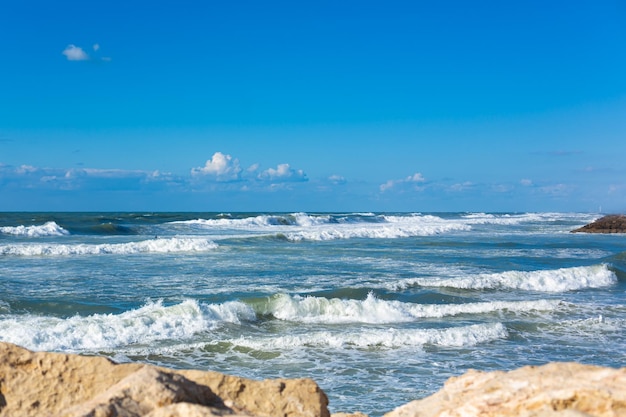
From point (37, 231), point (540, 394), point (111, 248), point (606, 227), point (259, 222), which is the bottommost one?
point (111, 248)

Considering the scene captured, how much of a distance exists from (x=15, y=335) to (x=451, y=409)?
28.8ft

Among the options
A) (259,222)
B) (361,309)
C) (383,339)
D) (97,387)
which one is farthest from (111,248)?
(259,222)

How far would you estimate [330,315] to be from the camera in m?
12.4

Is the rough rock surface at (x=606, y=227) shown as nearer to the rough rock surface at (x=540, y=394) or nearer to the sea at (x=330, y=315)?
the sea at (x=330, y=315)

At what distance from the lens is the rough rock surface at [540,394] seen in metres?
2.72

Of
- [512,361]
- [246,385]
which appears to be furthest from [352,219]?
[246,385]

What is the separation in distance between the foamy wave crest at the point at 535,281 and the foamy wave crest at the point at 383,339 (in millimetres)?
5496

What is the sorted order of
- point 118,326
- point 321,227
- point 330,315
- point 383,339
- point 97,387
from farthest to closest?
point 321,227 < point 330,315 < point 118,326 < point 383,339 < point 97,387

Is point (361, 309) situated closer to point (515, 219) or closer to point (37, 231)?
point (37, 231)

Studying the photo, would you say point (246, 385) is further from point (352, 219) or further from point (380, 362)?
point (352, 219)

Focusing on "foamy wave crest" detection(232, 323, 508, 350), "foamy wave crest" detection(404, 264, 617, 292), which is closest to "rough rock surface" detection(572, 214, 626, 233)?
"foamy wave crest" detection(404, 264, 617, 292)

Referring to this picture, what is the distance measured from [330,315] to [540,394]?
31.7ft

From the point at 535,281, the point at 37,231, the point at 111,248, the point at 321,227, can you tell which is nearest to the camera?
the point at 535,281

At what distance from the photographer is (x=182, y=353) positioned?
30.3ft
